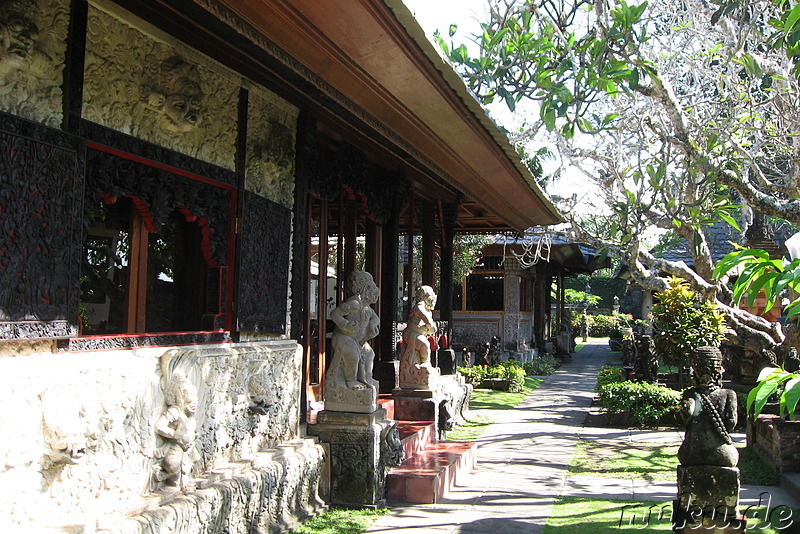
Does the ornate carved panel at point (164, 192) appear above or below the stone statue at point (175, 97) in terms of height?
below

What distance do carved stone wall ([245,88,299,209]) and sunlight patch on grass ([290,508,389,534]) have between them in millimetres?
2686

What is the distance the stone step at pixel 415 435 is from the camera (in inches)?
293

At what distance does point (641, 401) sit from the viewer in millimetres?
11555

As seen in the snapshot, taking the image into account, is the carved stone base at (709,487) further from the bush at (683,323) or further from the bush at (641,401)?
the bush at (641,401)

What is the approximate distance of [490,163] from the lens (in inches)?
263

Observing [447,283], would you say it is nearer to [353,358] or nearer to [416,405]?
[416,405]

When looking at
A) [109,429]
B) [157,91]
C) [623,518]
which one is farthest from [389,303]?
[109,429]

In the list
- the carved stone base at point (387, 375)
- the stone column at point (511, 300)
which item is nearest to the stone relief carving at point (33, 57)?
the carved stone base at point (387, 375)

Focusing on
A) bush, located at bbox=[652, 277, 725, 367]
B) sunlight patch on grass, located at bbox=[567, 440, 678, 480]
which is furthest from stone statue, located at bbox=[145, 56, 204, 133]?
bush, located at bbox=[652, 277, 725, 367]

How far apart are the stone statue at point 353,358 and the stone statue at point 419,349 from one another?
2.41 meters

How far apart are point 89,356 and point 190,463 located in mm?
1154

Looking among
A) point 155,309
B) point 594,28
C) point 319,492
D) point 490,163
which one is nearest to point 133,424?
point 155,309

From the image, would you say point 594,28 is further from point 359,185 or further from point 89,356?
point 89,356

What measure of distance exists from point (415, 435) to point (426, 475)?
117 centimetres
